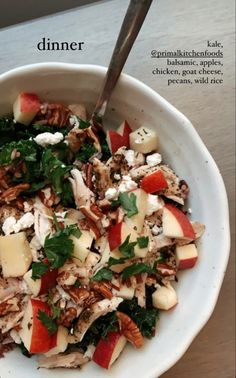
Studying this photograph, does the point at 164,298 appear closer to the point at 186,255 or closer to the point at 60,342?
the point at 186,255

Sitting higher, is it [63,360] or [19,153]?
[19,153]

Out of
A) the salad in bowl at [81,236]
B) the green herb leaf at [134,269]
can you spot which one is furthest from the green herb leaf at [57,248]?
the green herb leaf at [134,269]

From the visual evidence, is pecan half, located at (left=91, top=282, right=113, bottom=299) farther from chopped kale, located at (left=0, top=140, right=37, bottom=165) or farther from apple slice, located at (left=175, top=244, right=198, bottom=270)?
chopped kale, located at (left=0, top=140, right=37, bottom=165)

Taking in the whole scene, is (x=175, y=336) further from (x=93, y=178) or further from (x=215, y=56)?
(x=215, y=56)

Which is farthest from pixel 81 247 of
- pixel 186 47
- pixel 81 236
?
pixel 186 47

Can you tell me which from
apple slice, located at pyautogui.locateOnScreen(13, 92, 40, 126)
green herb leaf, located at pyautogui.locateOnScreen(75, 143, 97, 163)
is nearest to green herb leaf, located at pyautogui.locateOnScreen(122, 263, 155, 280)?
green herb leaf, located at pyautogui.locateOnScreen(75, 143, 97, 163)
